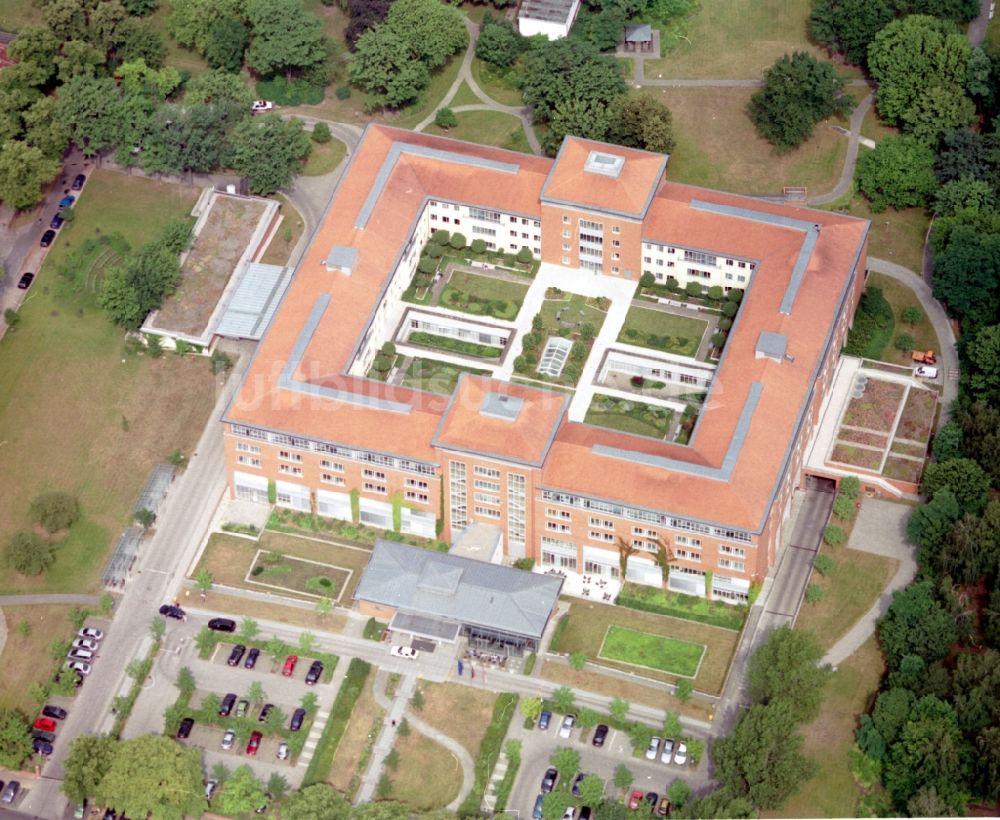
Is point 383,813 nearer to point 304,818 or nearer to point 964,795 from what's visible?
point 304,818

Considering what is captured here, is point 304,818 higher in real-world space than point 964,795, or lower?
lower

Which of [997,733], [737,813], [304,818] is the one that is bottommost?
[304,818]

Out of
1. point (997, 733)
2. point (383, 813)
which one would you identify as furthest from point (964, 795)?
point (383, 813)

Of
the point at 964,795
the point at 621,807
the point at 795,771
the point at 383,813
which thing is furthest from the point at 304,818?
the point at 964,795

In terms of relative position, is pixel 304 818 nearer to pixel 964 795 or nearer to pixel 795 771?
pixel 795 771

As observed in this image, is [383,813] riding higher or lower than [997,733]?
lower

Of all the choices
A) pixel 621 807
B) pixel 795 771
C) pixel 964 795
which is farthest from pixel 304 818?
pixel 964 795

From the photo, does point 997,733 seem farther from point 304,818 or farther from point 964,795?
point 304,818
